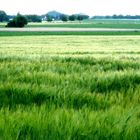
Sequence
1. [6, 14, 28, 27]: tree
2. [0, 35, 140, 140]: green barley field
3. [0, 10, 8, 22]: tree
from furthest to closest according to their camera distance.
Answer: [0, 10, 8, 22]: tree < [6, 14, 28, 27]: tree < [0, 35, 140, 140]: green barley field

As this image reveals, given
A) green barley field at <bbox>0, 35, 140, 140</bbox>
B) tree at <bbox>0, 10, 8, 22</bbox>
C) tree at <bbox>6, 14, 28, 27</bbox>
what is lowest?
tree at <bbox>0, 10, 8, 22</bbox>

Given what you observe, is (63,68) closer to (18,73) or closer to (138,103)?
(18,73)

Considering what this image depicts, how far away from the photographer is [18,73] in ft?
19.6

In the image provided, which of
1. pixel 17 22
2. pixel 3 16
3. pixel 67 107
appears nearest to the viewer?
pixel 67 107

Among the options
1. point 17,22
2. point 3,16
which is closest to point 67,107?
point 17,22

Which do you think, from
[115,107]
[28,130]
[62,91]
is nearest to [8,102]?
[62,91]

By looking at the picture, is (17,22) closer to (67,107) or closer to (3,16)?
(3,16)

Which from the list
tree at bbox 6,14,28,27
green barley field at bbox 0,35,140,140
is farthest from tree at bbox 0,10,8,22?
green barley field at bbox 0,35,140,140

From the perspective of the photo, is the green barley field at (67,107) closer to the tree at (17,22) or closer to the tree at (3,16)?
the tree at (17,22)

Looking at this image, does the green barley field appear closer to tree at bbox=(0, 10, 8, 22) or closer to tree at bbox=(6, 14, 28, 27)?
tree at bbox=(6, 14, 28, 27)

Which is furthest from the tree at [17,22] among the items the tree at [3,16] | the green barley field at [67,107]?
the green barley field at [67,107]

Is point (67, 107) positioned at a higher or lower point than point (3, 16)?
higher

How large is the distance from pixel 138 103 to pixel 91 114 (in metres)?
1.14

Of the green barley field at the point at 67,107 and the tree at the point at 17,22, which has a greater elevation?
the green barley field at the point at 67,107
